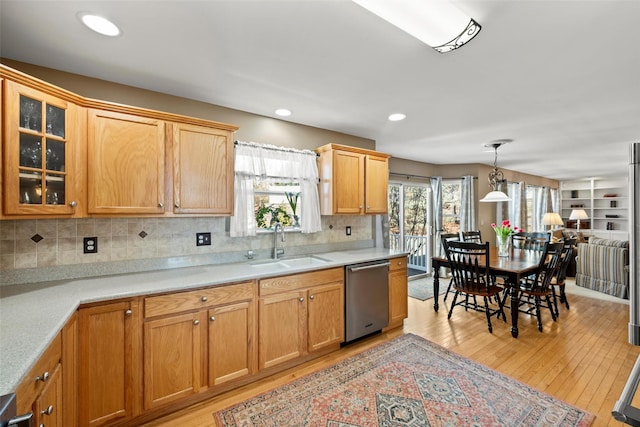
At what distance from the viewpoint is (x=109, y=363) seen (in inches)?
67.2

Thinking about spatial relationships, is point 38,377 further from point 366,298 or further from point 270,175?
point 366,298

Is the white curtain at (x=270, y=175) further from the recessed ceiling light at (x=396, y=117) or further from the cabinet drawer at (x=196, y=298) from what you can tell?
the recessed ceiling light at (x=396, y=117)

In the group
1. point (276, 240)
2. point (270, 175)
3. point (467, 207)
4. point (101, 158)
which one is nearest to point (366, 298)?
point (276, 240)

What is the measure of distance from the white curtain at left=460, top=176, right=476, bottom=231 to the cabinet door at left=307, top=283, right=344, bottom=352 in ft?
14.3

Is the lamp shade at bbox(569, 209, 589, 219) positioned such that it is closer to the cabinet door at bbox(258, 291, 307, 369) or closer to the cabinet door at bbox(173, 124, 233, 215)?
the cabinet door at bbox(258, 291, 307, 369)

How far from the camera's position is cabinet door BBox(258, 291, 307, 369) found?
7.49ft

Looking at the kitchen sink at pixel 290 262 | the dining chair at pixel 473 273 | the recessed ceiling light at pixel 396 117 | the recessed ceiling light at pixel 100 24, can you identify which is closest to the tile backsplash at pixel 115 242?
the kitchen sink at pixel 290 262

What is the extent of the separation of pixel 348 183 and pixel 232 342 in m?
1.98

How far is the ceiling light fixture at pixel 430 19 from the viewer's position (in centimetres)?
121

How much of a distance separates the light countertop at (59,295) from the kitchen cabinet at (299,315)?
4.6 inches

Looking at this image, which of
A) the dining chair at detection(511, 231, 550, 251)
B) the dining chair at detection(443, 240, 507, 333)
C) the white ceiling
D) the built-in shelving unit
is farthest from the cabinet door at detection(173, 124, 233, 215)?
the built-in shelving unit

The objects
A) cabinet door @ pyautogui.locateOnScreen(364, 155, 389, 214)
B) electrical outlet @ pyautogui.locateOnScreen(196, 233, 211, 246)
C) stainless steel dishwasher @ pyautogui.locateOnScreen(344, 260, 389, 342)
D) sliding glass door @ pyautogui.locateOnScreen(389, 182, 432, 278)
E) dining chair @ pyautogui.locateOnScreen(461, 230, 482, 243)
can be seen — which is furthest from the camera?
sliding glass door @ pyautogui.locateOnScreen(389, 182, 432, 278)

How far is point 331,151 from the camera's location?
307 centimetres

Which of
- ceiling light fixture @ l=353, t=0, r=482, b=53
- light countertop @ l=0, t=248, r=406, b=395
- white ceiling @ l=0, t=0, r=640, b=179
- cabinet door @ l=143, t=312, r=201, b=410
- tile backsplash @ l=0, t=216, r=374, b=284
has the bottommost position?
cabinet door @ l=143, t=312, r=201, b=410
